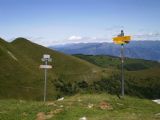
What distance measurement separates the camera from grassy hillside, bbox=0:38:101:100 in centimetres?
9300

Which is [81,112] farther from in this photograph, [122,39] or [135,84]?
[135,84]

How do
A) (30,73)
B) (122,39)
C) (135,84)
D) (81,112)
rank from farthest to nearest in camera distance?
(135,84)
(30,73)
(122,39)
(81,112)

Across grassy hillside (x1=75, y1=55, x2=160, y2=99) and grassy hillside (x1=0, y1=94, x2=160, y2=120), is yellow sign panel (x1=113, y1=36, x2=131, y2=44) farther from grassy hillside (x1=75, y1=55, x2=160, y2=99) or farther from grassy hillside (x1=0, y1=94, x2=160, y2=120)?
grassy hillside (x1=75, y1=55, x2=160, y2=99)

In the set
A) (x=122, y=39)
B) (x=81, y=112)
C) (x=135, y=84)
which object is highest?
(x=122, y=39)

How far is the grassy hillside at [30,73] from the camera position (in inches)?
3661

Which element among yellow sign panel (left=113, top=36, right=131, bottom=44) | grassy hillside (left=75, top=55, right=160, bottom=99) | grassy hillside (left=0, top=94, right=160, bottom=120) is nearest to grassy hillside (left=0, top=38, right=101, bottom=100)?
grassy hillside (left=75, top=55, right=160, bottom=99)

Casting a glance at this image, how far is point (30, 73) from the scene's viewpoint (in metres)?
109

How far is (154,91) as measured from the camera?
148 metres

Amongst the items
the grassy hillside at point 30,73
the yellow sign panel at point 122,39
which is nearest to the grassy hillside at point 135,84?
the grassy hillside at point 30,73

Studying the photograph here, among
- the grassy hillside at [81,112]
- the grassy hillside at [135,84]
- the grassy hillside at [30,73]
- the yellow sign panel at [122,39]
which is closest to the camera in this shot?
the grassy hillside at [81,112]

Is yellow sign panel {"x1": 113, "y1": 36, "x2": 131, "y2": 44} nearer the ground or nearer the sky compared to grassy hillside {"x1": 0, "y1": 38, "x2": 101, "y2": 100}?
nearer the sky

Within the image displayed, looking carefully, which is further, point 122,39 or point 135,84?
point 135,84

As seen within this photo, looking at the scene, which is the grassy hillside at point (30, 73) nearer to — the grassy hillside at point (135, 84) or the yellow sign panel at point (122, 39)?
the grassy hillside at point (135, 84)

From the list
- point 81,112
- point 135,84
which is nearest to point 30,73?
point 135,84
